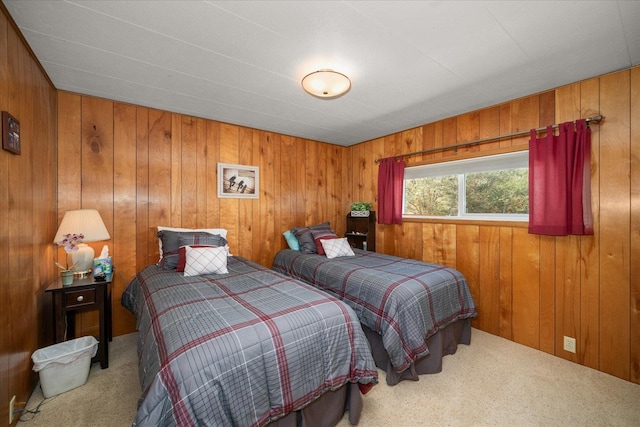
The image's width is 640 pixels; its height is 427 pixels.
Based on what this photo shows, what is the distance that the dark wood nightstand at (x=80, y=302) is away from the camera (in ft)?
6.49

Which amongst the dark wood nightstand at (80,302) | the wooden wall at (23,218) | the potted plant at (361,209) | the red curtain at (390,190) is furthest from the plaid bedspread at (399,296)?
the wooden wall at (23,218)

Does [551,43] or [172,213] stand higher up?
[551,43]

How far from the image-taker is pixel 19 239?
1636 mm

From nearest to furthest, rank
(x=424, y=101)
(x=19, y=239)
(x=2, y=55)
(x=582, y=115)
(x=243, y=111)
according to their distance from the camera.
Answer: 1. (x=2, y=55)
2. (x=19, y=239)
3. (x=582, y=115)
4. (x=424, y=101)
5. (x=243, y=111)

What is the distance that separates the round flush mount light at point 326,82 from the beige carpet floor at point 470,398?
2.28 metres

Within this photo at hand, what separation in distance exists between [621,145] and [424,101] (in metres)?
1.54

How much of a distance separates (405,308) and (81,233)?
2657 millimetres

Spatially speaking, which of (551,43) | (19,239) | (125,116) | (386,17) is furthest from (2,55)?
(551,43)

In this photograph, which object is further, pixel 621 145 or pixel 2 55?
pixel 621 145

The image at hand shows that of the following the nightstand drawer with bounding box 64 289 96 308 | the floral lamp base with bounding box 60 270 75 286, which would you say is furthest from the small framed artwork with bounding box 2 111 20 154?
the nightstand drawer with bounding box 64 289 96 308

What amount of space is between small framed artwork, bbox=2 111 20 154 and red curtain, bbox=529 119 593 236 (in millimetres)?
3777

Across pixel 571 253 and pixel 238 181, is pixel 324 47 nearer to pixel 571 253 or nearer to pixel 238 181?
pixel 238 181

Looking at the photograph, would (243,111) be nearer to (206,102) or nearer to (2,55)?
(206,102)

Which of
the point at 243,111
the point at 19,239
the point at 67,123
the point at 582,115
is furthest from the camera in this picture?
the point at 243,111
